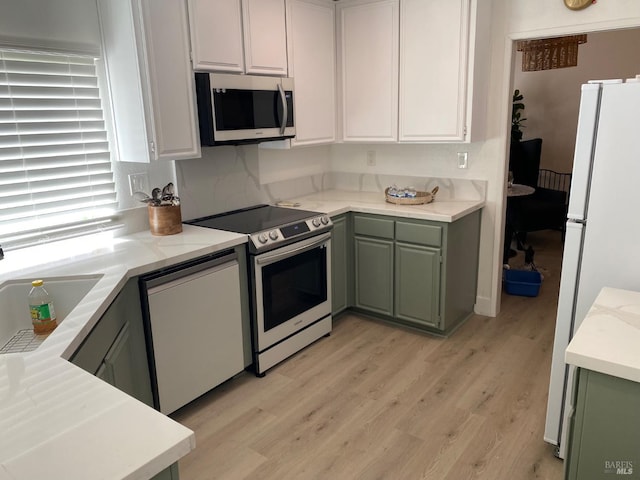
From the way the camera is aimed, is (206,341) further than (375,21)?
No

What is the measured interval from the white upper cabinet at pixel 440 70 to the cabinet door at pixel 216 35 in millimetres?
1179

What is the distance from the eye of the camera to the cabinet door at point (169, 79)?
2.46 metres

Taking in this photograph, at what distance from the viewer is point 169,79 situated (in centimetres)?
255

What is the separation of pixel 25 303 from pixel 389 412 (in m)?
1.79

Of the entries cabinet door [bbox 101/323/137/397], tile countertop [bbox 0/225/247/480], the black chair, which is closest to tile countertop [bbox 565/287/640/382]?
tile countertop [bbox 0/225/247/480]

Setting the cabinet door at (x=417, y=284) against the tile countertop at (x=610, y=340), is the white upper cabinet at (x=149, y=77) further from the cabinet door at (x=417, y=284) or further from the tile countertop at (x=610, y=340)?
the tile countertop at (x=610, y=340)

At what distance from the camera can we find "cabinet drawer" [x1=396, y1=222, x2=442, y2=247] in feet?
10.5

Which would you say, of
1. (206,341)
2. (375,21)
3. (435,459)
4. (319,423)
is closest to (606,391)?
(435,459)

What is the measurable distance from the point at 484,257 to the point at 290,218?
5.12 feet

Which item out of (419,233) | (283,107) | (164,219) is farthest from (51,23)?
(419,233)

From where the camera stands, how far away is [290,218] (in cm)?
309

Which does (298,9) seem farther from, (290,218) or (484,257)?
(484,257)

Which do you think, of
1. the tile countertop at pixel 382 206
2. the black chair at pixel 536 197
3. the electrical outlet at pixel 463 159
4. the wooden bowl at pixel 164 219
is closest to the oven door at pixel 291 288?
the tile countertop at pixel 382 206

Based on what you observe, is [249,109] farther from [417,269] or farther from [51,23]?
[417,269]
